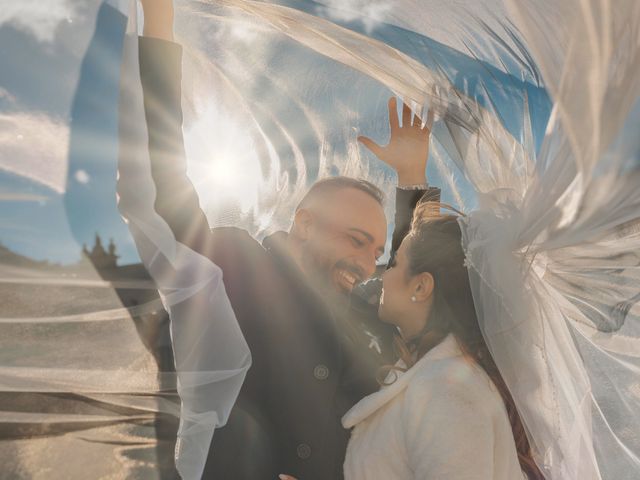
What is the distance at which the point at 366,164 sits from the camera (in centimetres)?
292

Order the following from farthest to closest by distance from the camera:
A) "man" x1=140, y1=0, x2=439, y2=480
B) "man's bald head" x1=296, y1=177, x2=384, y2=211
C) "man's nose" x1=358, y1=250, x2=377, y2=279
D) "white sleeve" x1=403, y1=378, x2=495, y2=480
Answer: "man's bald head" x1=296, y1=177, x2=384, y2=211 < "man's nose" x1=358, y1=250, x2=377, y2=279 < "man" x1=140, y1=0, x2=439, y2=480 < "white sleeve" x1=403, y1=378, x2=495, y2=480

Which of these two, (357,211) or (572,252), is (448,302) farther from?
(357,211)

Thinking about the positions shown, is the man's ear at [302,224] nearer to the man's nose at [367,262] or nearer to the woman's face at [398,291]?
the man's nose at [367,262]

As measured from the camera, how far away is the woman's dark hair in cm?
184

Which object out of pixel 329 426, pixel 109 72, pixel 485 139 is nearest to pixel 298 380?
pixel 329 426

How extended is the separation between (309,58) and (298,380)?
1610 millimetres

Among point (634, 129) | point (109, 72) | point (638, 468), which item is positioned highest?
point (634, 129)

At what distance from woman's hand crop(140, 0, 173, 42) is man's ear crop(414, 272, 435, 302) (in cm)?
125

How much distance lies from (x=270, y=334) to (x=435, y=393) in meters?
0.73

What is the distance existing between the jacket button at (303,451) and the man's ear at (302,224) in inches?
39.8

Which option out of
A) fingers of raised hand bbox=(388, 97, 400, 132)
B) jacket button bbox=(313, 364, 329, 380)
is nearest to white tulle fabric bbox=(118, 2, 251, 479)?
jacket button bbox=(313, 364, 329, 380)

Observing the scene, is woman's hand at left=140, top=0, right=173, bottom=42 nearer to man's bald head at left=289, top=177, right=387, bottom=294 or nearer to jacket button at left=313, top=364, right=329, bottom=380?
man's bald head at left=289, top=177, right=387, bottom=294

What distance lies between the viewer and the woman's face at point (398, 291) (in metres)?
1.92

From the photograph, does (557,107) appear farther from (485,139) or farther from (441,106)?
(441,106)
